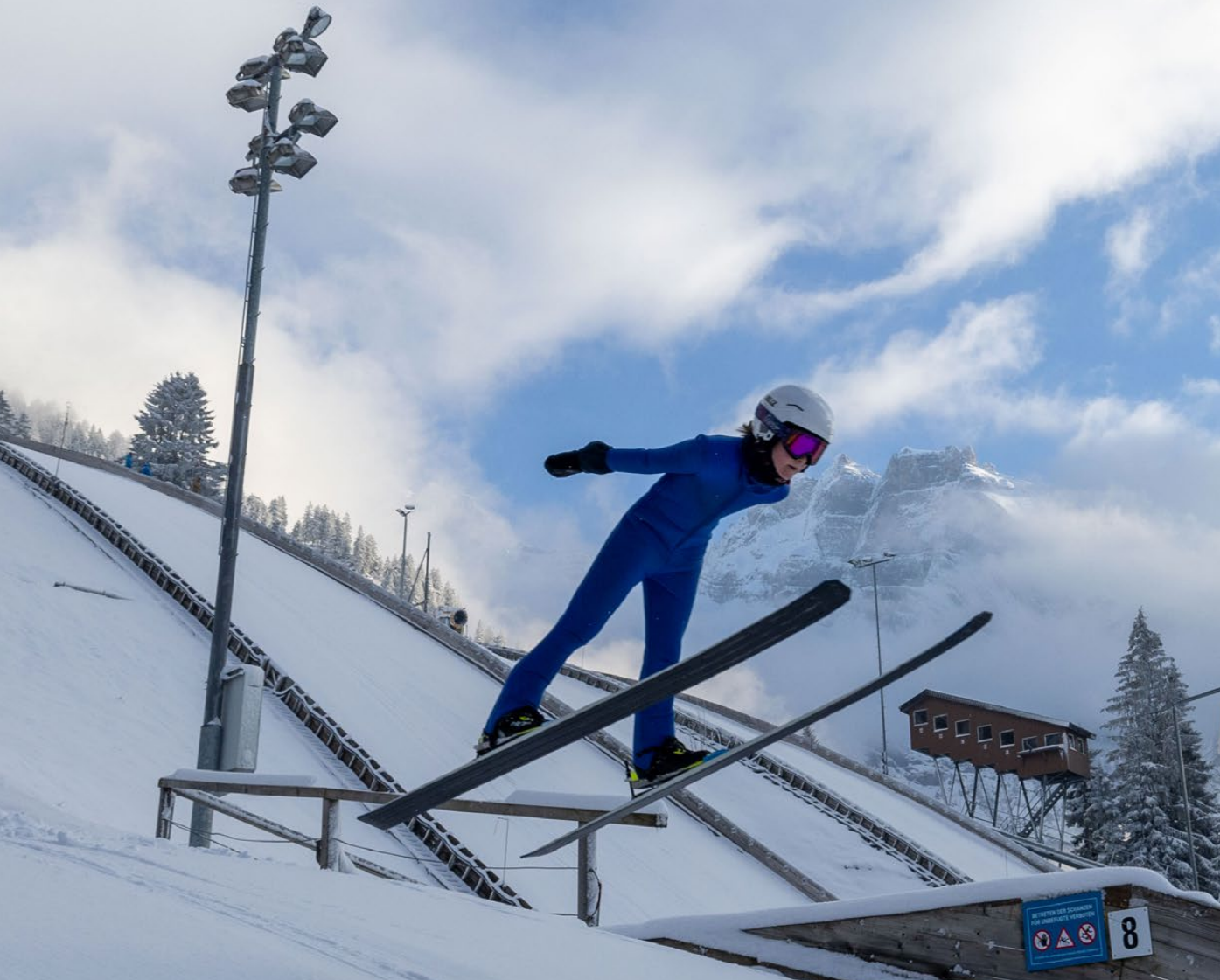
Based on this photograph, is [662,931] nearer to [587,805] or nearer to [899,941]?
[587,805]

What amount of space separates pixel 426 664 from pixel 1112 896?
19.8 metres

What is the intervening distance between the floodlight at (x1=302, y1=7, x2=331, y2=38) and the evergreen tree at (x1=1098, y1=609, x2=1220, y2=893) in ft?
96.2

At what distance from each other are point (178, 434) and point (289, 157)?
45674 millimetres

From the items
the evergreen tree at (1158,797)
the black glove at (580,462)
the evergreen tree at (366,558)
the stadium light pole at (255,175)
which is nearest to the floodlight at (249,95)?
the stadium light pole at (255,175)

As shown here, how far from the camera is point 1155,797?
3353cm

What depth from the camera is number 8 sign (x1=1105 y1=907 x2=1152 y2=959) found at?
3998 millimetres

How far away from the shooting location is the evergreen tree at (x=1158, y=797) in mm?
32562

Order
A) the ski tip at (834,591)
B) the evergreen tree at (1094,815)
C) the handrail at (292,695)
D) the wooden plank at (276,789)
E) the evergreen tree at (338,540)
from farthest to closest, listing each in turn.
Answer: the evergreen tree at (338,540), the evergreen tree at (1094,815), the handrail at (292,695), the wooden plank at (276,789), the ski tip at (834,591)

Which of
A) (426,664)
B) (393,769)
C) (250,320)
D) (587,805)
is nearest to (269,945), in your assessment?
(587,805)

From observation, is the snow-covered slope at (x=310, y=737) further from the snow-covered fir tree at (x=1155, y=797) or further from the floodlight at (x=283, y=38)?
the snow-covered fir tree at (x=1155, y=797)

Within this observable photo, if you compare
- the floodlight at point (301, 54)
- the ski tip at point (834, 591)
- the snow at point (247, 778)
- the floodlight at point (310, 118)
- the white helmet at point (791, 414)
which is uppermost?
the floodlight at point (301, 54)

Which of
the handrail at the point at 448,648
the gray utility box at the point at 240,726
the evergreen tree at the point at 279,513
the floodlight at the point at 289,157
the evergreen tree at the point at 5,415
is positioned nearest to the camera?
the gray utility box at the point at 240,726

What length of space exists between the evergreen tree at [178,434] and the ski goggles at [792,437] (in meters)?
50.6

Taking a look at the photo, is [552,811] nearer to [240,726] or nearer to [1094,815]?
[240,726]
